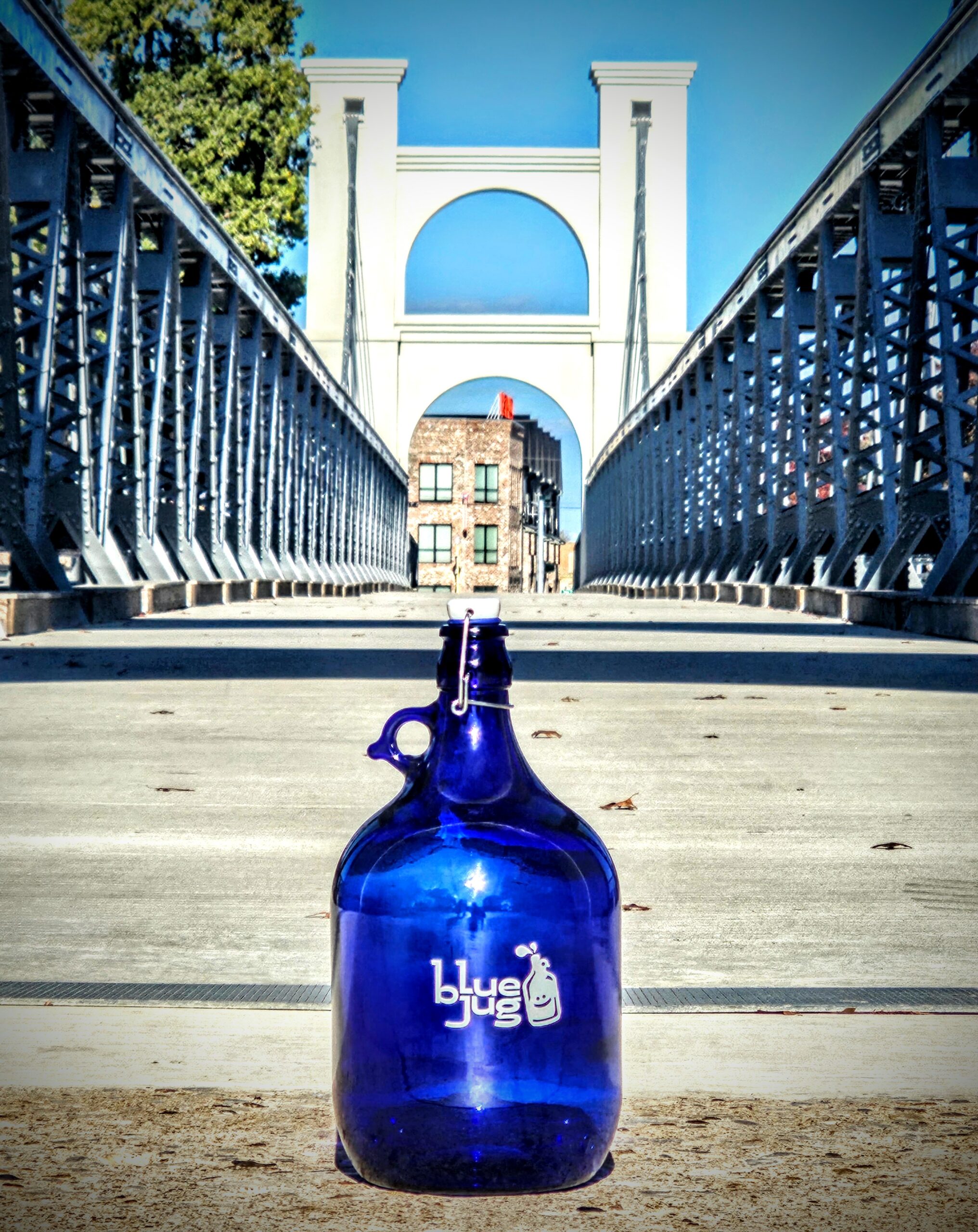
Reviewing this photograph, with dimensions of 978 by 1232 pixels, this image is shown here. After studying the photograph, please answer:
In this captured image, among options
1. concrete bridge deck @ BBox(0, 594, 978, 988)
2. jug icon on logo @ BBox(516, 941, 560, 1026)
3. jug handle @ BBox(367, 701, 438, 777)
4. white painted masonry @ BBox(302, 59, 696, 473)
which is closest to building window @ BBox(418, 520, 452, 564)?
white painted masonry @ BBox(302, 59, 696, 473)

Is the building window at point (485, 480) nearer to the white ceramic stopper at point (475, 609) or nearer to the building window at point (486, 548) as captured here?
the building window at point (486, 548)

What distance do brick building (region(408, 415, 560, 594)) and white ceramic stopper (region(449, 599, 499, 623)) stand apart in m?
75.6

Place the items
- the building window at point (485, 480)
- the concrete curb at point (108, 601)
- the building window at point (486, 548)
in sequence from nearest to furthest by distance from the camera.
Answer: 1. the concrete curb at point (108, 601)
2. the building window at point (486, 548)
3. the building window at point (485, 480)

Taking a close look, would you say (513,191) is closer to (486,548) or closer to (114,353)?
(486,548)

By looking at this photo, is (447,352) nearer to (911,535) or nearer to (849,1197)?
(911,535)

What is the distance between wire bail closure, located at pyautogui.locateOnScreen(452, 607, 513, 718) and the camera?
1530 millimetres

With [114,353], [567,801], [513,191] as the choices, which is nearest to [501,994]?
[567,801]

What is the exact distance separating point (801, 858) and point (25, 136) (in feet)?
40.3

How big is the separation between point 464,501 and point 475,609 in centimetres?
7757

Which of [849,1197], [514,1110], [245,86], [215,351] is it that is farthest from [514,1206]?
[245,86]

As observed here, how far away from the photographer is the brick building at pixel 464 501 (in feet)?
257

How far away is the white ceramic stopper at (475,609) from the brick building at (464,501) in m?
75.6

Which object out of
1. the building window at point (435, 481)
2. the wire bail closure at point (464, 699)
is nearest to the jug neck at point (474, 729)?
the wire bail closure at point (464, 699)

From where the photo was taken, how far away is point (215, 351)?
82.2ft
